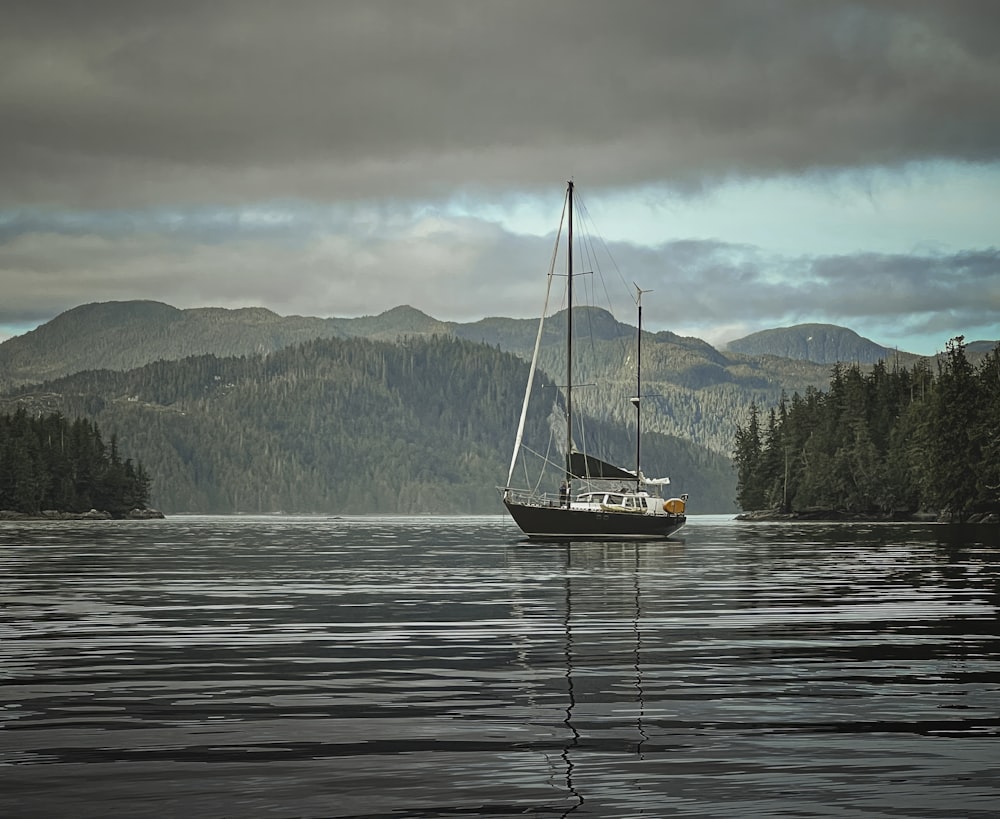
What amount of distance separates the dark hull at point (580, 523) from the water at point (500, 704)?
62933 mm

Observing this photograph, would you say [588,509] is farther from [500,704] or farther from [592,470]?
[500,704]

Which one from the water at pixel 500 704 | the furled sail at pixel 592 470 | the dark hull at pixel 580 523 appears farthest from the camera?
the furled sail at pixel 592 470

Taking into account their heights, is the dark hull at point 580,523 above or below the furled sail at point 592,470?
below

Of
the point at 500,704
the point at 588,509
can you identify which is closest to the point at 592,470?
the point at 588,509

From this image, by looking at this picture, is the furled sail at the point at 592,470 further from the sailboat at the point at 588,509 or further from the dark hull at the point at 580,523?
the dark hull at the point at 580,523

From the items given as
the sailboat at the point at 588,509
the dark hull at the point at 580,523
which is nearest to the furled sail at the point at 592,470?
the sailboat at the point at 588,509

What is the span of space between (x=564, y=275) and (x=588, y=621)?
296 feet

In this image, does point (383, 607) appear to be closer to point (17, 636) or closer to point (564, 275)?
point (17, 636)

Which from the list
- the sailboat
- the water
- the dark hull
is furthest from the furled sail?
the water

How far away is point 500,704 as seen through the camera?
76.5 ft

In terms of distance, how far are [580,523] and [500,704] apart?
93.2 meters

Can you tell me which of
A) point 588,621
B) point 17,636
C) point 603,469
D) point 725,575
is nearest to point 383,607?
point 588,621

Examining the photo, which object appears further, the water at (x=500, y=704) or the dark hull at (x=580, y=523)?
the dark hull at (x=580, y=523)

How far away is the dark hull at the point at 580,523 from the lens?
11506 centimetres
